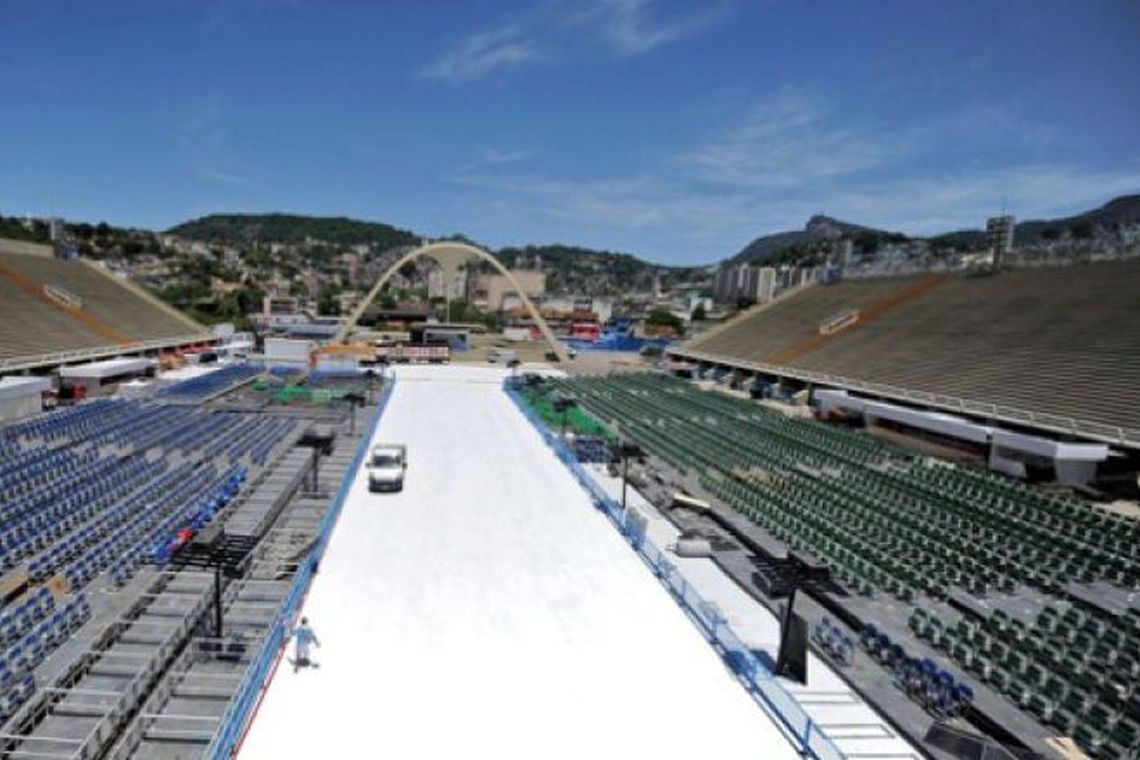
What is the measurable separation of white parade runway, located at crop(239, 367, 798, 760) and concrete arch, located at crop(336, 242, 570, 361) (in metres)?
67.7

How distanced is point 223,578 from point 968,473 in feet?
106

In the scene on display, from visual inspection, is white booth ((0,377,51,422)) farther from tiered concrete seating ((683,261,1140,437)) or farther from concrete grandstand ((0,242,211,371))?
tiered concrete seating ((683,261,1140,437))

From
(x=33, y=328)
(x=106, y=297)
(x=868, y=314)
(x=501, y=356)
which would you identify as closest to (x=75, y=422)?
(x=33, y=328)

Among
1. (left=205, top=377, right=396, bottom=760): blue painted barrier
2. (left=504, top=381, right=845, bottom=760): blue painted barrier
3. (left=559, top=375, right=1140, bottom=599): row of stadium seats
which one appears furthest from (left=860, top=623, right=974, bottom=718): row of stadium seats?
(left=205, top=377, right=396, bottom=760): blue painted barrier

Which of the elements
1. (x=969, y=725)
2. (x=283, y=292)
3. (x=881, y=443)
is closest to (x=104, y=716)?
(x=969, y=725)

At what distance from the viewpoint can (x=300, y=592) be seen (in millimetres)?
15977

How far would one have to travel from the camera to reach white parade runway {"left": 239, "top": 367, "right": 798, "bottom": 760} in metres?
11.7

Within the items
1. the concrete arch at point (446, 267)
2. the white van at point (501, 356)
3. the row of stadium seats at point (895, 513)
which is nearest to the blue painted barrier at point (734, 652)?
the row of stadium seats at point (895, 513)

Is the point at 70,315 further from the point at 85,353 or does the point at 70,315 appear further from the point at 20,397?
the point at 20,397

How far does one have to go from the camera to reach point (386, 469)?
86.7 feet

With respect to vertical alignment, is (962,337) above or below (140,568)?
above

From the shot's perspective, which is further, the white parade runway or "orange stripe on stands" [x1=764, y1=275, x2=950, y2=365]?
"orange stripe on stands" [x1=764, y1=275, x2=950, y2=365]

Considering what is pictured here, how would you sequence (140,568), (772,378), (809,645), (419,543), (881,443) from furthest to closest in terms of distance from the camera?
(772,378)
(881,443)
(419,543)
(140,568)
(809,645)

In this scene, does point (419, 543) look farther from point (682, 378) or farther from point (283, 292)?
point (283, 292)
